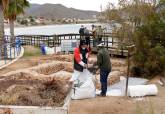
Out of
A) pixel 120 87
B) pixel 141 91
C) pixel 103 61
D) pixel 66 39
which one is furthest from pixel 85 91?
pixel 66 39

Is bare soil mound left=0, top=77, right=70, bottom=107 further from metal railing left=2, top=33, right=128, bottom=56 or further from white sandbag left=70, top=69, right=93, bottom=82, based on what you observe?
metal railing left=2, top=33, right=128, bottom=56

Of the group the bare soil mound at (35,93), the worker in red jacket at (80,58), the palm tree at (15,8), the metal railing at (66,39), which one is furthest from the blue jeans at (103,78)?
the palm tree at (15,8)

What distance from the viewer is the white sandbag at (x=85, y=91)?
11750 mm

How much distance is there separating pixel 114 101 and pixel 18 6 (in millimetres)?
30782

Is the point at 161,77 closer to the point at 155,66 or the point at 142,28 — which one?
the point at 155,66

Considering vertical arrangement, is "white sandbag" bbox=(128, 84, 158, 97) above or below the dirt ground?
above

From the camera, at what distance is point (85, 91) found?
11859 mm

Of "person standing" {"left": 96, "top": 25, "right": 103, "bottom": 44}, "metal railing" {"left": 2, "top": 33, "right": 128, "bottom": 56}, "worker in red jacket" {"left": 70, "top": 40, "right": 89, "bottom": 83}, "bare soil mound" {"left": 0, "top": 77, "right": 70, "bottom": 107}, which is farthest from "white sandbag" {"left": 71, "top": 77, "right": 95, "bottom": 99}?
"person standing" {"left": 96, "top": 25, "right": 103, "bottom": 44}

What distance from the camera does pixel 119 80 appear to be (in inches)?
607

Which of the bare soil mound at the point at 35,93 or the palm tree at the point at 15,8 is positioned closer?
the bare soil mound at the point at 35,93

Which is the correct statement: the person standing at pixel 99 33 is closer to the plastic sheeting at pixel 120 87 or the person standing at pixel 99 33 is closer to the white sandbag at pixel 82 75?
the plastic sheeting at pixel 120 87

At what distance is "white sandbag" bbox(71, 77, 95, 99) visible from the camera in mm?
11750

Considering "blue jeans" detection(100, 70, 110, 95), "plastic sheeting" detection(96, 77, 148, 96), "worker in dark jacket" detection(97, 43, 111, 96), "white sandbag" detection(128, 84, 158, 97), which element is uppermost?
"worker in dark jacket" detection(97, 43, 111, 96)

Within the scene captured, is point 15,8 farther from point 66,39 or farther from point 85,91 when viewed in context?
point 85,91
